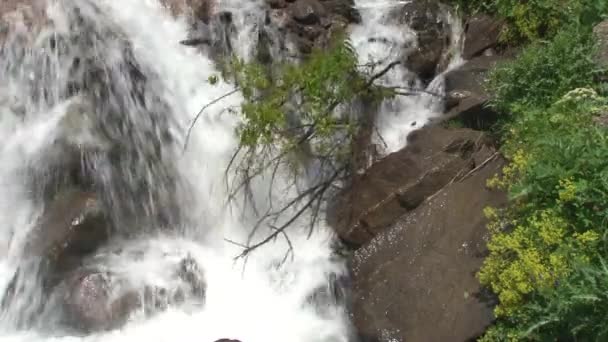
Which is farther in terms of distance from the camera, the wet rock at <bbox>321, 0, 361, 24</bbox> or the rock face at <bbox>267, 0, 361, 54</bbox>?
the wet rock at <bbox>321, 0, 361, 24</bbox>

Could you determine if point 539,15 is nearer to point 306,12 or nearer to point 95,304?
A: point 306,12

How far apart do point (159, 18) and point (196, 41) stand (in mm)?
626

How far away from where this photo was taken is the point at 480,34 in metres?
6.72

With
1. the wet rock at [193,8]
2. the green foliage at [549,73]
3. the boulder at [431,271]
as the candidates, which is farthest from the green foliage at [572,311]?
the wet rock at [193,8]

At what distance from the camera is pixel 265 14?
704 centimetres

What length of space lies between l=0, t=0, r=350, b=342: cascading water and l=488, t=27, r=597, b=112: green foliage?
1919 millimetres

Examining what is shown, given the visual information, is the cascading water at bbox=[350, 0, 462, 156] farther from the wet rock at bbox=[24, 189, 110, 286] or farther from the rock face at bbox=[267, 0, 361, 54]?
the wet rock at bbox=[24, 189, 110, 286]

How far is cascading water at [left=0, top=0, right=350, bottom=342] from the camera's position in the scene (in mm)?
4988

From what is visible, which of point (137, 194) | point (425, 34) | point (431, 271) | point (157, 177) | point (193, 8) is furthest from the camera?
point (193, 8)

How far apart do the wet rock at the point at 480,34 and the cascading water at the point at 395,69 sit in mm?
181

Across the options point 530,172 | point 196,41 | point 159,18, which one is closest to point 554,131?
point 530,172

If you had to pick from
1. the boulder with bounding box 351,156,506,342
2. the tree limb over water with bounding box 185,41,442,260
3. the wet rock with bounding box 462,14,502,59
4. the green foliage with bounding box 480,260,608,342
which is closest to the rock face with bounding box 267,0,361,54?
the tree limb over water with bounding box 185,41,442,260

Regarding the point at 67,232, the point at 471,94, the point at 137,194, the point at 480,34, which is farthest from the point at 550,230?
the point at 480,34

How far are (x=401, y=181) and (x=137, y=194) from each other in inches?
89.0
